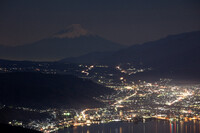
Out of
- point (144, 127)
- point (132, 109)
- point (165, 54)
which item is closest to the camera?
point (144, 127)

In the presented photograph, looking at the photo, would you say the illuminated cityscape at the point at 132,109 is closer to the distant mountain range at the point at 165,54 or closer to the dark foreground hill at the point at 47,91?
the dark foreground hill at the point at 47,91

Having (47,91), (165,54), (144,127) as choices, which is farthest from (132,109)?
(165,54)

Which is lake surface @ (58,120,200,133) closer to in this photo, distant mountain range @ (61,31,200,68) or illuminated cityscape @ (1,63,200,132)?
illuminated cityscape @ (1,63,200,132)

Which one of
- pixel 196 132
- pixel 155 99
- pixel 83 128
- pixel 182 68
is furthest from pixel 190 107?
pixel 182 68

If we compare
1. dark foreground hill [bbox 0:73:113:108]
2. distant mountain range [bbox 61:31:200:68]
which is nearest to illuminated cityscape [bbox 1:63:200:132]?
dark foreground hill [bbox 0:73:113:108]

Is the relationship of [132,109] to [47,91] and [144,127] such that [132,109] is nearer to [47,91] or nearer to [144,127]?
[144,127]

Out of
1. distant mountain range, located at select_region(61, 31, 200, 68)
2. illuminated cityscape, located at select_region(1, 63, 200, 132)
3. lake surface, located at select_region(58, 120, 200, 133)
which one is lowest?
lake surface, located at select_region(58, 120, 200, 133)
